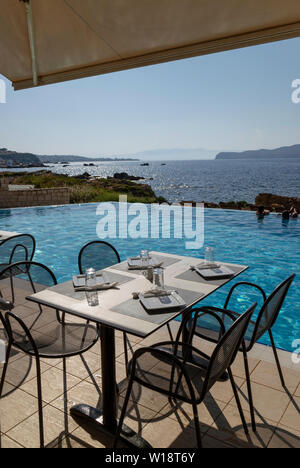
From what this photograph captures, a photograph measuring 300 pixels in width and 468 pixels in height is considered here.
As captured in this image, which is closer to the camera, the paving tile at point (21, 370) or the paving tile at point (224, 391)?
the paving tile at point (224, 391)

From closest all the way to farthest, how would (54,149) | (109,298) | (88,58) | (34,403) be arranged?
(109,298) → (34,403) → (88,58) → (54,149)

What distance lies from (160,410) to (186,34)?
8.19 feet

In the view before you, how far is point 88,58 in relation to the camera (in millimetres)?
2887

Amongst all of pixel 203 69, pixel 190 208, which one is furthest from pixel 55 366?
pixel 203 69

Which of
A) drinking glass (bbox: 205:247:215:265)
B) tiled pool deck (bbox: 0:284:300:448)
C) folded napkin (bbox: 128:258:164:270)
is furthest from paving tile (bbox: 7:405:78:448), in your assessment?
drinking glass (bbox: 205:247:215:265)

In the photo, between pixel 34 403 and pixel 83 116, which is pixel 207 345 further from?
pixel 83 116

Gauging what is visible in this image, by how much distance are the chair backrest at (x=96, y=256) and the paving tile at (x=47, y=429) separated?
1.16 meters

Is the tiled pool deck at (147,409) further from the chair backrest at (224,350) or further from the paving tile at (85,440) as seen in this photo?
the chair backrest at (224,350)

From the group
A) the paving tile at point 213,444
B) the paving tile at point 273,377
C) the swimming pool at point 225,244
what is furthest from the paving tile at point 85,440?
the swimming pool at point 225,244

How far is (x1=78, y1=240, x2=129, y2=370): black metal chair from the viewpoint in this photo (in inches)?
112

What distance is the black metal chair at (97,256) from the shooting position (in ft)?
9.37

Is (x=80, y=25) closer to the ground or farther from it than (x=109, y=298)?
farther from it

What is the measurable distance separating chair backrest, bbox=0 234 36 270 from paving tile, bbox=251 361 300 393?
231cm

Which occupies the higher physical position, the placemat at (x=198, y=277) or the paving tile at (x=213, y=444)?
the placemat at (x=198, y=277)
